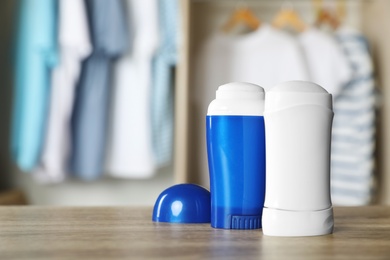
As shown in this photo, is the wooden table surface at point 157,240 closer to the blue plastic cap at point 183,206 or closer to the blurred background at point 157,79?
the blue plastic cap at point 183,206

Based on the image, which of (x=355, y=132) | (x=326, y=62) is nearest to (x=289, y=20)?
(x=326, y=62)

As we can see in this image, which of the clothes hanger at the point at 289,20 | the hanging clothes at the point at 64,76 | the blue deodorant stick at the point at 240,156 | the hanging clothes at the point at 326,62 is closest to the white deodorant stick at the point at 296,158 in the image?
the blue deodorant stick at the point at 240,156

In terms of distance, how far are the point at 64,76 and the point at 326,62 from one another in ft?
3.12

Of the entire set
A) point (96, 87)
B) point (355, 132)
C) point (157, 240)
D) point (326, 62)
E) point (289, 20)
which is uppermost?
point (289, 20)

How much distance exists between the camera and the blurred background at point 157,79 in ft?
7.71

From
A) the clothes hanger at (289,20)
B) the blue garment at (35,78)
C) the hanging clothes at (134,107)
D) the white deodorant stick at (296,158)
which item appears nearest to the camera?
the white deodorant stick at (296,158)

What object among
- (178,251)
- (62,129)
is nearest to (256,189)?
(178,251)

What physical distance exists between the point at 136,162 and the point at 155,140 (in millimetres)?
108

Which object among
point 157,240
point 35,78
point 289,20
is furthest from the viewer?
point 289,20

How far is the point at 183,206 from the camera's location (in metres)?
0.87

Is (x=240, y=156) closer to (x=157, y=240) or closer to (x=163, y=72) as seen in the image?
(x=157, y=240)

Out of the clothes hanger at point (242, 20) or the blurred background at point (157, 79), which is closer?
the blurred background at point (157, 79)

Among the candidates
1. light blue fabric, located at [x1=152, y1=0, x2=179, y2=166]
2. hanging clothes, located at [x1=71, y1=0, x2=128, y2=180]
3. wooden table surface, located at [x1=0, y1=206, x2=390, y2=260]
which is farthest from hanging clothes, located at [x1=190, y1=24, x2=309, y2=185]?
wooden table surface, located at [x1=0, y1=206, x2=390, y2=260]

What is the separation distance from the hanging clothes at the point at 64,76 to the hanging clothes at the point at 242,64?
1.58 feet
